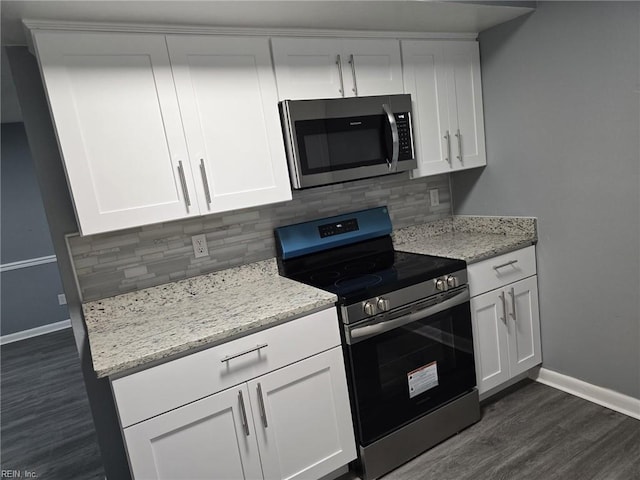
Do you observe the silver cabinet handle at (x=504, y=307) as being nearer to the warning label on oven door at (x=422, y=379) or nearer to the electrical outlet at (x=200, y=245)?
the warning label on oven door at (x=422, y=379)

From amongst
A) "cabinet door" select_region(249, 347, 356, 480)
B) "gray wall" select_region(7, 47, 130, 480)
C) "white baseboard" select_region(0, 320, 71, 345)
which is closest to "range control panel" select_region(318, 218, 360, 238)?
"cabinet door" select_region(249, 347, 356, 480)

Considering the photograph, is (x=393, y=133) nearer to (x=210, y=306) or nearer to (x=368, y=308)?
(x=368, y=308)

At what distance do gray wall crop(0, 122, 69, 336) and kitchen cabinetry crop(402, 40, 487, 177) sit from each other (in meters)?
4.49

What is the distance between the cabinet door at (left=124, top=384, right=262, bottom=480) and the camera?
4.62 feet

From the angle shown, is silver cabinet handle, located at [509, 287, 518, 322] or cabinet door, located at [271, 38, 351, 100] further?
silver cabinet handle, located at [509, 287, 518, 322]

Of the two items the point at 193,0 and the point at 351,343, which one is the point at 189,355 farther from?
the point at 193,0

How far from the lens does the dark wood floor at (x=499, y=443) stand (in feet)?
6.05

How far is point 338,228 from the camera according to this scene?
2.30 m

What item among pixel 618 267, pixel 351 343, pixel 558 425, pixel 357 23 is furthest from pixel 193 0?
pixel 558 425

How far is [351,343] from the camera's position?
1735 millimetres

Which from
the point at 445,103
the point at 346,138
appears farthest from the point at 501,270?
the point at 346,138

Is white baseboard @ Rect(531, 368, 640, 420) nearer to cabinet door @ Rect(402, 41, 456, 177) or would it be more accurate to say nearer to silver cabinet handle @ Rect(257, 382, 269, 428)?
cabinet door @ Rect(402, 41, 456, 177)

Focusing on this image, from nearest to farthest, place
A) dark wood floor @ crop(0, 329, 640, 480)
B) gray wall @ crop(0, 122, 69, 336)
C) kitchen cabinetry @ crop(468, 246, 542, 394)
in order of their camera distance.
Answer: dark wood floor @ crop(0, 329, 640, 480) → kitchen cabinetry @ crop(468, 246, 542, 394) → gray wall @ crop(0, 122, 69, 336)

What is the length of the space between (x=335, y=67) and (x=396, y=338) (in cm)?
129
